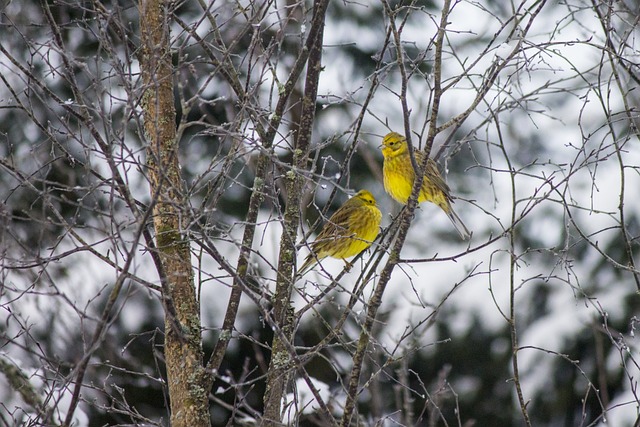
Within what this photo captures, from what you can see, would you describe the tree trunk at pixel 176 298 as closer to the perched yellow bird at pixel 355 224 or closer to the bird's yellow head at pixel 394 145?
the perched yellow bird at pixel 355 224

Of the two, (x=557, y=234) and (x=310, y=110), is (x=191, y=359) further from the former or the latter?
(x=557, y=234)

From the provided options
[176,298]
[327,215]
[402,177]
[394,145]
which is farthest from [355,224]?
[176,298]

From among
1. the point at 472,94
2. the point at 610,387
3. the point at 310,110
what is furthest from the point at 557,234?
the point at 310,110

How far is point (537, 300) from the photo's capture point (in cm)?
783

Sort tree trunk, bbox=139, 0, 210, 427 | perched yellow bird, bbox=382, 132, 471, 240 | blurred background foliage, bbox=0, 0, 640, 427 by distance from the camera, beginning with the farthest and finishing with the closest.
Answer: blurred background foliage, bbox=0, 0, 640, 427, perched yellow bird, bbox=382, 132, 471, 240, tree trunk, bbox=139, 0, 210, 427

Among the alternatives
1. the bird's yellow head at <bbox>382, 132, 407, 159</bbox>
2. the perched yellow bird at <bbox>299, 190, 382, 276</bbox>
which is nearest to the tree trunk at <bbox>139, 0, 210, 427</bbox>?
the perched yellow bird at <bbox>299, 190, 382, 276</bbox>

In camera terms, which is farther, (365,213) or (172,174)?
(365,213)

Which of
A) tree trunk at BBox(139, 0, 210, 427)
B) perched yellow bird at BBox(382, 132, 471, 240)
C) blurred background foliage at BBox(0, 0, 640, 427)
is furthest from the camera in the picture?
blurred background foliage at BBox(0, 0, 640, 427)

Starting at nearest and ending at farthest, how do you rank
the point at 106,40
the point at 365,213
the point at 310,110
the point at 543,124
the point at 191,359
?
the point at 106,40, the point at 191,359, the point at 310,110, the point at 365,213, the point at 543,124

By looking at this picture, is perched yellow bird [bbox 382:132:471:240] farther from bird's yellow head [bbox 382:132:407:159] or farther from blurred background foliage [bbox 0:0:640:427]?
blurred background foliage [bbox 0:0:640:427]

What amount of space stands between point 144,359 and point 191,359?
17.2 feet

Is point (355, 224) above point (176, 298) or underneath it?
above

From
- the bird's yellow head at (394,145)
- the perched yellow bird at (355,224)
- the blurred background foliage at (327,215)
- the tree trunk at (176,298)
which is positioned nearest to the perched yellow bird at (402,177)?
the bird's yellow head at (394,145)

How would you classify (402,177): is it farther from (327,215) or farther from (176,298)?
(176,298)
